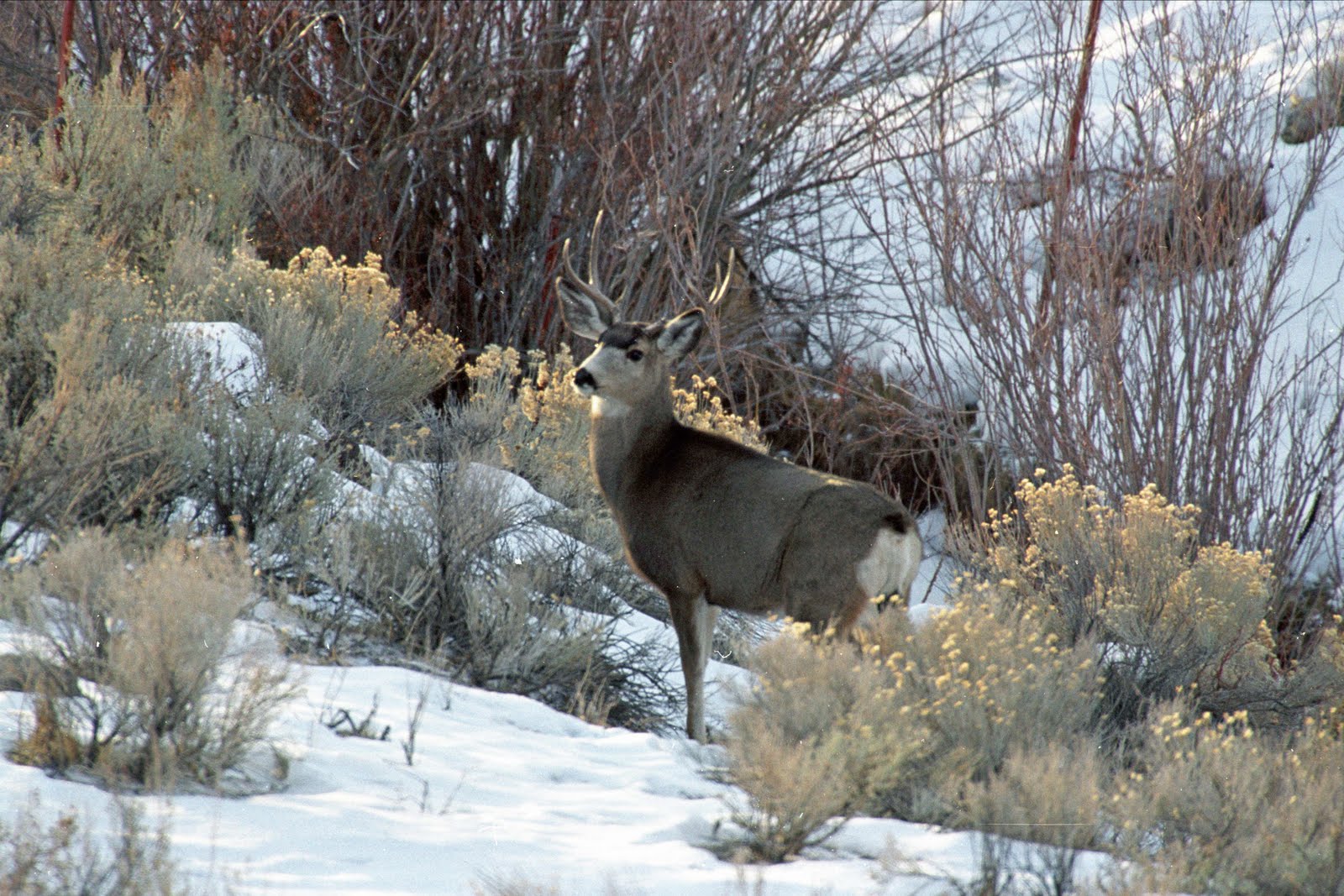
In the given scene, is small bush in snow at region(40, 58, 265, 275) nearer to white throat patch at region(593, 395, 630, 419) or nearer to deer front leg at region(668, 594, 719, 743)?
white throat patch at region(593, 395, 630, 419)

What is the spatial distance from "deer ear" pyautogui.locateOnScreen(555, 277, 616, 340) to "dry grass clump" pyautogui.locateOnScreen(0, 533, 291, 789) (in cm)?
306

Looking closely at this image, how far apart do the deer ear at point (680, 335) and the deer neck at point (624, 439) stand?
0.71ft

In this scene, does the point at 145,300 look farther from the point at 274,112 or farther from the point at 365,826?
the point at 274,112

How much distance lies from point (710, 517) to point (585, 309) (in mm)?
1594

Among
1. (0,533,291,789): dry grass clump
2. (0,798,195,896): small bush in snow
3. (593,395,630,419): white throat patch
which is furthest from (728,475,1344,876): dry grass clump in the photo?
(593,395,630,419): white throat patch

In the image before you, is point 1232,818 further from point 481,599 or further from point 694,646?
point 481,599

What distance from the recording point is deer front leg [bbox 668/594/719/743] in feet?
18.9

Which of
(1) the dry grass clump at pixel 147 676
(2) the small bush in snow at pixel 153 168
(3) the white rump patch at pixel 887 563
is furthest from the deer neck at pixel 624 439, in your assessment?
(2) the small bush in snow at pixel 153 168

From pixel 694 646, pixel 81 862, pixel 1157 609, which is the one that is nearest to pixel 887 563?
pixel 694 646

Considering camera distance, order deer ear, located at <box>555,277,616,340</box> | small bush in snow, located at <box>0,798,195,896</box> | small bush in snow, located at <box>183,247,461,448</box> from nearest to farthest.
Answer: small bush in snow, located at <box>0,798,195,896</box>, deer ear, located at <box>555,277,616,340</box>, small bush in snow, located at <box>183,247,461,448</box>

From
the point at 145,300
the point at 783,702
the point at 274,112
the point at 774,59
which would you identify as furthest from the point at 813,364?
the point at 783,702

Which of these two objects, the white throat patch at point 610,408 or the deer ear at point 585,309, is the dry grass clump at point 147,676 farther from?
the deer ear at point 585,309

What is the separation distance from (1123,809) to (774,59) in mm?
10251

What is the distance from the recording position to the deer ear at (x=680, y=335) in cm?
650
